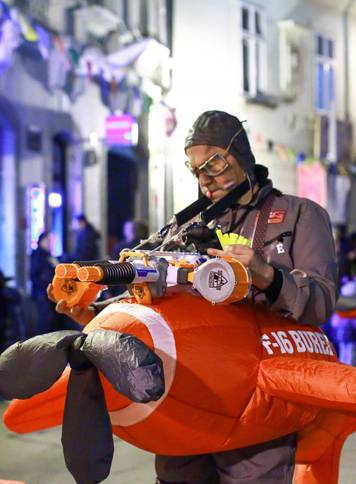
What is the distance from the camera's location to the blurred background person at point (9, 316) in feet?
29.8

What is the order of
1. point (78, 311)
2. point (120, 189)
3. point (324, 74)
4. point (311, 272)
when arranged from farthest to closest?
point (324, 74) → point (120, 189) → point (78, 311) → point (311, 272)

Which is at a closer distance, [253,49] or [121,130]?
[121,130]

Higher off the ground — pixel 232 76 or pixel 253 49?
Result: pixel 253 49

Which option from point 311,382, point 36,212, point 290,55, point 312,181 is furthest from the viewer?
point 312,181

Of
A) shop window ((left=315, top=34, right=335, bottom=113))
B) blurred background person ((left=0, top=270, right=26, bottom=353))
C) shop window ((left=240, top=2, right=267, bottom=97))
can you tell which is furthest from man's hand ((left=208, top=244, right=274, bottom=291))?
shop window ((left=315, top=34, right=335, bottom=113))

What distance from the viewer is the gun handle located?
2666mm

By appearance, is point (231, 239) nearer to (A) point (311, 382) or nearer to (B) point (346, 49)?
(A) point (311, 382)

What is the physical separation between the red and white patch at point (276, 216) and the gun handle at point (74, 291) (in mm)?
579

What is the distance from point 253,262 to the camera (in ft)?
8.01

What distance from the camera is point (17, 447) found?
5.32 meters

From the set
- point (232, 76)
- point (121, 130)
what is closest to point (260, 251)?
point (121, 130)

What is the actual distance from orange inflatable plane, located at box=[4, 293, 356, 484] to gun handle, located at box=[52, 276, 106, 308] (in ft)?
0.68

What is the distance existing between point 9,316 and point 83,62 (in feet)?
15.4

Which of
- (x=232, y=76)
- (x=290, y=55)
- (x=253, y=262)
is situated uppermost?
(x=290, y=55)
